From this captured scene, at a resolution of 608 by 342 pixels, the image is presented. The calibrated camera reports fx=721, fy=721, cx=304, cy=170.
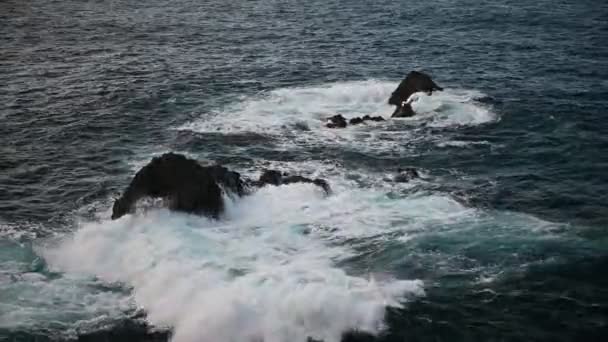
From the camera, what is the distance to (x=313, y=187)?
118 ft

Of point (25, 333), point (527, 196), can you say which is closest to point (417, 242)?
point (527, 196)

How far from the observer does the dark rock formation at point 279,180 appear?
36406 millimetres

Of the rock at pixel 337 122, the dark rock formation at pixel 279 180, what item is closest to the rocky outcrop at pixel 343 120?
the rock at pixel 337 122

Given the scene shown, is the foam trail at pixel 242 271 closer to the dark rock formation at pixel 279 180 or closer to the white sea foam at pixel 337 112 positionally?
the dark rock formation at pixel 279 180

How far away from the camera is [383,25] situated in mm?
74562

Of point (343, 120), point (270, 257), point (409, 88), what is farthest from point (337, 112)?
point (270, 257)

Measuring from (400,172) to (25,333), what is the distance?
68.4 ft

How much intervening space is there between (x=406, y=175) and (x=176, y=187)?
1225cm

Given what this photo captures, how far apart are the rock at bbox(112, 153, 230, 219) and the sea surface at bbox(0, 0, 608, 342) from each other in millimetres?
829

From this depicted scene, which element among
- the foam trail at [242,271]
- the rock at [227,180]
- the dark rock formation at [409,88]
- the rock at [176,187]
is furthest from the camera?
the dark rock formation at [409,88]

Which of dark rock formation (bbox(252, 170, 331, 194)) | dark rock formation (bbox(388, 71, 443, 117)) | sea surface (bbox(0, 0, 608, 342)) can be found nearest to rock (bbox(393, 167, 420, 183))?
sea surface (bbox(0, 0, 608, 342))

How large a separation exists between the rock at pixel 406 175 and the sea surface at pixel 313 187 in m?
0.76

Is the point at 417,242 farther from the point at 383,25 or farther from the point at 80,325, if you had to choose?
the point at 383,25

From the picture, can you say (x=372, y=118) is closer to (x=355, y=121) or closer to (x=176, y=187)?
(x=355, y=121)
